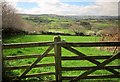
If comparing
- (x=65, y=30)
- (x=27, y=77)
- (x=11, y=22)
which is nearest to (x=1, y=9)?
(x=11, y=22)

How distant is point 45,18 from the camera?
90.1ft

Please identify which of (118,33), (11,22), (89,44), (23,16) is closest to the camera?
(89,44)

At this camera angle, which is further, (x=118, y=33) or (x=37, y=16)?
(x=37, y=16)

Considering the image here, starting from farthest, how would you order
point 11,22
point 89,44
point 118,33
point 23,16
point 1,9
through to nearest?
point 23,16, point 11,22, point 1,9, point 118,33, point 89,44

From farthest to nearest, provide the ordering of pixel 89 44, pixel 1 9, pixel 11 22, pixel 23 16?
1. pixel 23 16
2. pixel 11 22
3. pixel 1 9
4. pixel 89 44

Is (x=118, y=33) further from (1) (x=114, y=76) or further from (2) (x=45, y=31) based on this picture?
(2) (x=45, y=31)

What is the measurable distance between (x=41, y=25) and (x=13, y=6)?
4489 mm

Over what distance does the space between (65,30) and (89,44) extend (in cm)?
2086

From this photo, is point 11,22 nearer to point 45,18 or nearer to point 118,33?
point 45,18

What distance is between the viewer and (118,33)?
55.7 ft

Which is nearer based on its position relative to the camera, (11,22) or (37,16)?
(11,22)

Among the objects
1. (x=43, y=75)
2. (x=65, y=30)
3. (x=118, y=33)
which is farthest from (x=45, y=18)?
(x=43, y=75)

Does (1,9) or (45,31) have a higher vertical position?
(1,9)

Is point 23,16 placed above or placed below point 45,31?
above
